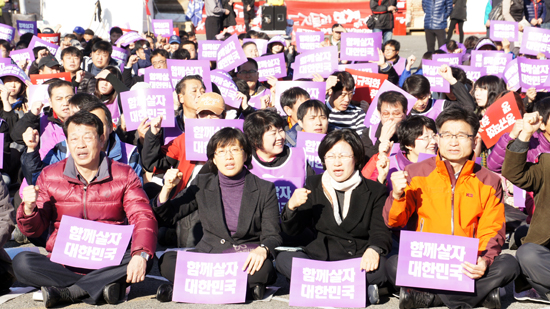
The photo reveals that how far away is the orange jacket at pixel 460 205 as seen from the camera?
4.09 meters

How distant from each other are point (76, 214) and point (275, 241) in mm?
1356

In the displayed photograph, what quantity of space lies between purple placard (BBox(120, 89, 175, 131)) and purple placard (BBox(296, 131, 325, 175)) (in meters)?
1.35

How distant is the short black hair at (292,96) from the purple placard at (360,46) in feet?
9.83

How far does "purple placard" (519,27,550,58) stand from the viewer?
30.5ft

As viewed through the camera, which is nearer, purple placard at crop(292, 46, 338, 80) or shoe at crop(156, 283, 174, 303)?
shoe at crop(156, 283, 174, 303)

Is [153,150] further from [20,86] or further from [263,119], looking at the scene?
[20,86]

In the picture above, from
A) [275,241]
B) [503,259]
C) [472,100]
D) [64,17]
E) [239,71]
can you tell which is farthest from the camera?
[64,17]

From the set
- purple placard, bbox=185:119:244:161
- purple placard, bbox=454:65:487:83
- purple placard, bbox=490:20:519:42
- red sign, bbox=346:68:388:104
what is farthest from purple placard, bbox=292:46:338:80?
purple placard, bbox=490:20:519:42

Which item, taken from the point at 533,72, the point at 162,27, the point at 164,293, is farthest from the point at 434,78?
the point at 162,27

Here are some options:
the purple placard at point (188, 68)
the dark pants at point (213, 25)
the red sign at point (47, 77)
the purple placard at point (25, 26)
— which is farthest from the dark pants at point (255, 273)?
the purple placard at point (25, 26)

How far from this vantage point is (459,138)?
4.16 metres

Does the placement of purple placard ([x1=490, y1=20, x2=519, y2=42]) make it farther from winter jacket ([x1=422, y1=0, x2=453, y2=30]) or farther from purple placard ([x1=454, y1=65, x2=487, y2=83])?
winter jacket ([x1=422, y1=0, x2=453, y2=30])

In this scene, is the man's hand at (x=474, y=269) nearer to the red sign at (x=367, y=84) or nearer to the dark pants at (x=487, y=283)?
the dark pants at (x=487, y=283)

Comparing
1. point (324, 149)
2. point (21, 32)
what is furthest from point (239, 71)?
point (21, 32)
